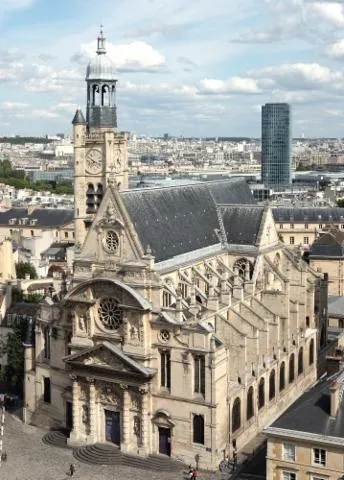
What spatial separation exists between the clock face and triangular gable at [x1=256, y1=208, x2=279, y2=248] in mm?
19991

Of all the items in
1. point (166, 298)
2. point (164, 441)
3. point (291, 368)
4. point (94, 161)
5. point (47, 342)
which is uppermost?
point (94, 161)

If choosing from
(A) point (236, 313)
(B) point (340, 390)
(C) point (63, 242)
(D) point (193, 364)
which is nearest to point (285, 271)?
(A) point (236, 313)

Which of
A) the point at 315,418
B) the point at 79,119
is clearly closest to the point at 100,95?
the point at 79,119

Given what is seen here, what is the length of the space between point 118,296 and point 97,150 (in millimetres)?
29239

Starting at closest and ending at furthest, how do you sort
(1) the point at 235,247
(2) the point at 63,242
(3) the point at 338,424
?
(3) the point at 338,424
(1) the point at 235,247
(2) the point at 63,242

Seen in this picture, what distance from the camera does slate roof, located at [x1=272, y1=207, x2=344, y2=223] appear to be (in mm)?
140625

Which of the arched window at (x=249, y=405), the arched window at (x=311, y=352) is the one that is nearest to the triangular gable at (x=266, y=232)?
the arched window at (x=311, y=352)

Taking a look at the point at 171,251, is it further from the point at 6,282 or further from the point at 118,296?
the point at 6,282

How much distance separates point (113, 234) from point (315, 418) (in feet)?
66.0

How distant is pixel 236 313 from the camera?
61344 millimetres

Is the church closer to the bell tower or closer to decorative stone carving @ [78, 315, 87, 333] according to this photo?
decorative stone carving @ [78, 315, 87, 333]

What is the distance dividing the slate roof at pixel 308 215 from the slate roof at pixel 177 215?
6342cm

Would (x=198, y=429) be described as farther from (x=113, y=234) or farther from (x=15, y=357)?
(x=15, y=357)

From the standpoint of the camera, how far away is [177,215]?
66938 millimetres
